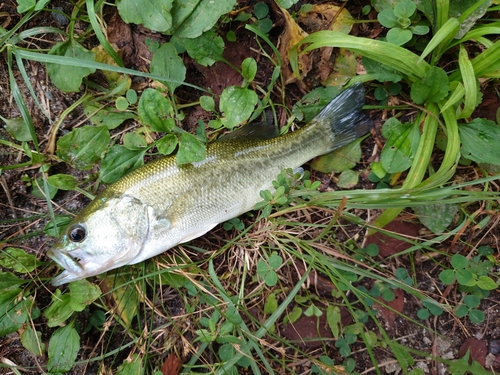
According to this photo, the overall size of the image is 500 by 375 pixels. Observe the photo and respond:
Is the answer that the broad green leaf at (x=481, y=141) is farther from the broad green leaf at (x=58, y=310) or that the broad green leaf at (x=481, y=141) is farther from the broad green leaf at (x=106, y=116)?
the broad green leaf at (x=58, y=310)

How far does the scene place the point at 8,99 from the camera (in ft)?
9.87

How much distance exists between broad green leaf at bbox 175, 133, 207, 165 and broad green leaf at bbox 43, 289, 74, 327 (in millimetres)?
1362

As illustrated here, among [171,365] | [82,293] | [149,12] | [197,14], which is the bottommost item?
[171,365]

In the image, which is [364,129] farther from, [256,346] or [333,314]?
[256,346]

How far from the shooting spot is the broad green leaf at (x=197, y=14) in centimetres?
259

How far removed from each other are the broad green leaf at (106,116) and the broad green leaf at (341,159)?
5.03ft

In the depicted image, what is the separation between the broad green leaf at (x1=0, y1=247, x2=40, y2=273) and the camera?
280cm

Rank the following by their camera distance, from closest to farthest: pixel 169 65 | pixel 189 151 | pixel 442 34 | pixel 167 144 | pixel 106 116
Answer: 1. pixel 442 34
2. pixel 189 151
3. pixel 167 144
4. pixel 169 65
5. pixel 106 116

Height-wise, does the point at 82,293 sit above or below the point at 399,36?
below

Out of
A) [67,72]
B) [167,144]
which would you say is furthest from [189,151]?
[67,72]

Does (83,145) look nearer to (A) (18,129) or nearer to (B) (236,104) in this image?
(A) (18,129)

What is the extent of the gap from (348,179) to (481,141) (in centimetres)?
94

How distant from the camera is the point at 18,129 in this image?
2.93 m

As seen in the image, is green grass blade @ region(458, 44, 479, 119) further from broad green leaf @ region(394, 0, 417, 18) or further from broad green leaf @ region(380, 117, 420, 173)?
broad green leaf @ region(394, 0, 417, 18)
